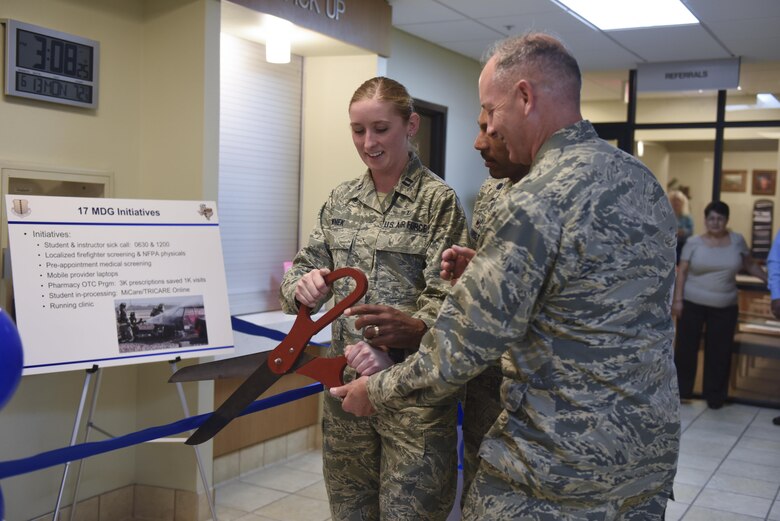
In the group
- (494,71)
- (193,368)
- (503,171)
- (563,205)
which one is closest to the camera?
(563,205)

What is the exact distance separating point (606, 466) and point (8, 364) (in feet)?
4.50

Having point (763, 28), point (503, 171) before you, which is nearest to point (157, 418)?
point (503, 171)

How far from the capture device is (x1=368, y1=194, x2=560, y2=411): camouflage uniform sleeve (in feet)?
4.58

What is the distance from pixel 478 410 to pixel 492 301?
0.82 meters

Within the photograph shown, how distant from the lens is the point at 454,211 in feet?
7.30

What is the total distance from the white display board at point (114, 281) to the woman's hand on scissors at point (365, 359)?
4.30 ft

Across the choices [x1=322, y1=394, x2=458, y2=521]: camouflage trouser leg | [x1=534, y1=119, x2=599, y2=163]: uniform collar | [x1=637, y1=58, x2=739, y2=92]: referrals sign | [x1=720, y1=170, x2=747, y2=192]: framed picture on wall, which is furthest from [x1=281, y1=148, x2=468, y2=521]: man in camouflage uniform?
[x1=720, y1=170, x2=747, y2=192]: framed picture on wall

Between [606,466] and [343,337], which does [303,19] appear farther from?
[606,466]

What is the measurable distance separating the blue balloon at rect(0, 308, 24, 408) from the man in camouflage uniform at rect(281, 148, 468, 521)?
2.27 ft

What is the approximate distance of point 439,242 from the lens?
219 cm

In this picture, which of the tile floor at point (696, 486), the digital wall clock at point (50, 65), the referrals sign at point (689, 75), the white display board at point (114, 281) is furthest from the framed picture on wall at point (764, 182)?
the digital wall clock at point (50, 65)

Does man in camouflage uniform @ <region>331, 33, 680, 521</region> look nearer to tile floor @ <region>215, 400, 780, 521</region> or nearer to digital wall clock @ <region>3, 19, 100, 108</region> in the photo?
digital wall clock @ <region>3, 19, 100, 108</region>

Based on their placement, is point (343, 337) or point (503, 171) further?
point (343, 337)

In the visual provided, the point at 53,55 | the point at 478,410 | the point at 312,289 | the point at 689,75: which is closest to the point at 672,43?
the point at 689,75
